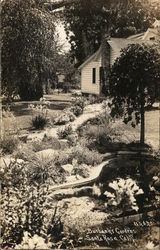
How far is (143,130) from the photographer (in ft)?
25.0

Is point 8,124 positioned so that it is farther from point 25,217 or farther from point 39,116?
point 25,217

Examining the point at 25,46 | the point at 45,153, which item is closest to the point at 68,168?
the point at 45,153

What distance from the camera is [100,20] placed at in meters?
7.58

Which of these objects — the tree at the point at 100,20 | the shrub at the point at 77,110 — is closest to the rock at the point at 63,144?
the tree at the point at 100,20

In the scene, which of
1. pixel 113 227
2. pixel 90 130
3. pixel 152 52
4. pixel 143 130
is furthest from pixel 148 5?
pixel 113 227

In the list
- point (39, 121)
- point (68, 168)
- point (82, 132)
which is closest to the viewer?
point (68, 168)

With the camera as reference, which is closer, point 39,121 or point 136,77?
point 136,77

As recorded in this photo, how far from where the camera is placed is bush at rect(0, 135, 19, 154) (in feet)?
23.1

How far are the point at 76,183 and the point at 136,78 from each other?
7.03 feet

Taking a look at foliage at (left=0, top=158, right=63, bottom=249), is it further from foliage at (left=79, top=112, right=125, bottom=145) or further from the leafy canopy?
foliage at (left=79, top=112, right=125, bottom=145)

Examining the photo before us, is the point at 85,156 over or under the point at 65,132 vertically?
under

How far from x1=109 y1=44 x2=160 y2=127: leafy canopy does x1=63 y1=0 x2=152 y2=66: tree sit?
404 millimetres

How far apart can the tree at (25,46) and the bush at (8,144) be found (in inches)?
57.5

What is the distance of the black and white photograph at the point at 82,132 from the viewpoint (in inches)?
181
